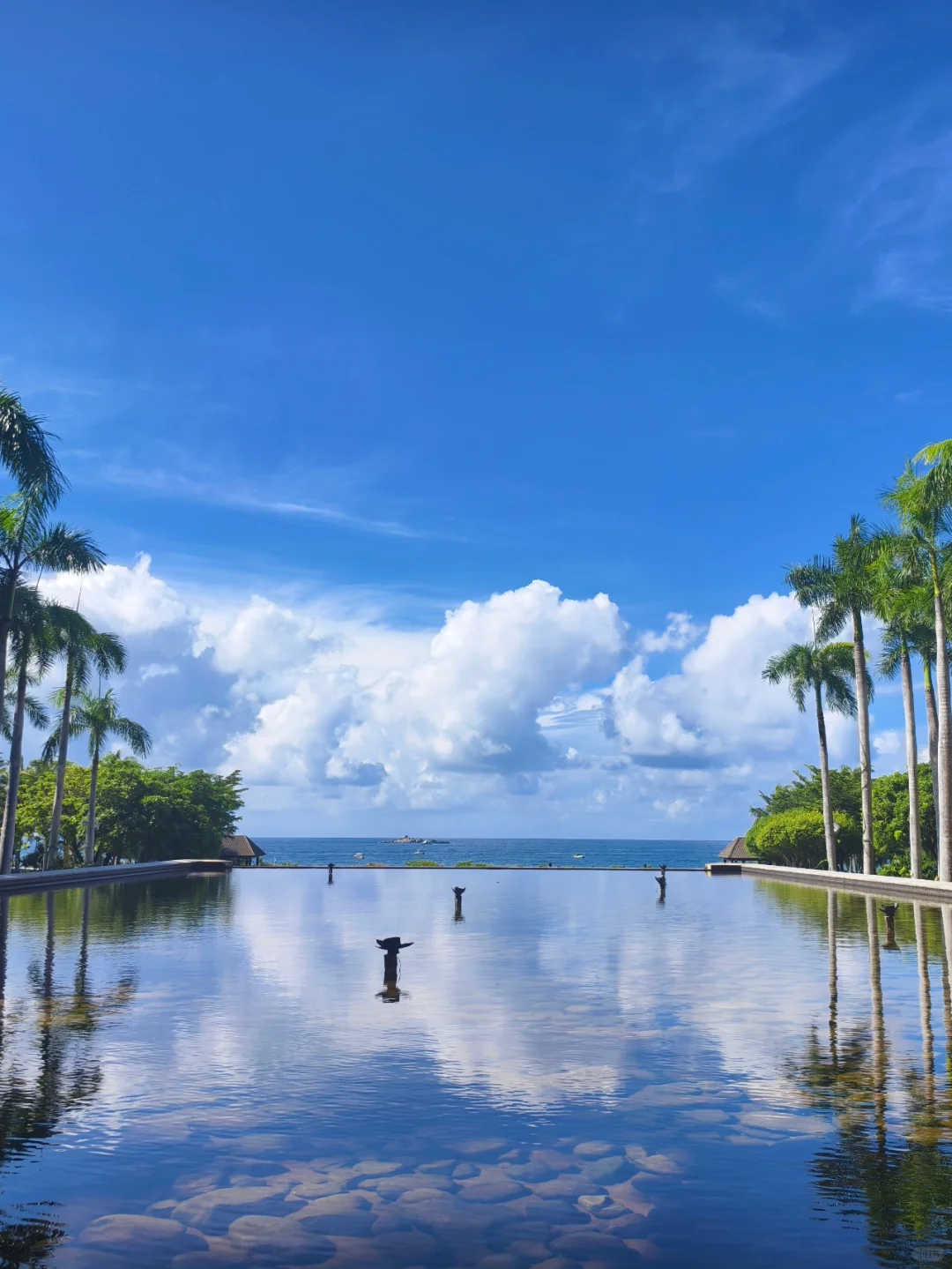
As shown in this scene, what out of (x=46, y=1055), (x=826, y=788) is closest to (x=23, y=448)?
(x=46, y=1055)

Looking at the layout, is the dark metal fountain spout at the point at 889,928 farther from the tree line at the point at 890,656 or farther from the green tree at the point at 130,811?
the green tree at the point at 130,811

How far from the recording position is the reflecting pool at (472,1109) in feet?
22.5

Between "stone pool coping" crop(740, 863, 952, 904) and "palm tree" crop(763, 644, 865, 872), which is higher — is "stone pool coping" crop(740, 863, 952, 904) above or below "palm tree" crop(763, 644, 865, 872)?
below

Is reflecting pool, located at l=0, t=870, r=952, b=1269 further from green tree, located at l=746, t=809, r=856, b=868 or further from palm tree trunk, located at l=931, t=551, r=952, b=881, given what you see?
green tree, located at l=746, t=809, r=856, b=868

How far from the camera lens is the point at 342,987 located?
54.3ft

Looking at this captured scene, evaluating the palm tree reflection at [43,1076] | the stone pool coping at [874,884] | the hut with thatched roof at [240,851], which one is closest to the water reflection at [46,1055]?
the palm tree reflection at [43,1076]

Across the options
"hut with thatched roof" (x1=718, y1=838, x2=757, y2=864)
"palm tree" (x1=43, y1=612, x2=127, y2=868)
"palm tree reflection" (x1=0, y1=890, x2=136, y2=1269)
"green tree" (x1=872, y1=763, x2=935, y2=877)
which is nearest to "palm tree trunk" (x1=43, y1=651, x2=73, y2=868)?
"palm tree" (x1=43, y1=612, x2=127, y2=868)

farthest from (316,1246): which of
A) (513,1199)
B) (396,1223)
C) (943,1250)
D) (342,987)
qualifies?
(342,987)

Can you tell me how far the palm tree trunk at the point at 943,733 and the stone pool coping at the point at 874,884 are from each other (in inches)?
48.4

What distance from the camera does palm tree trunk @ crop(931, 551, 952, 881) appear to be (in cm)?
3638

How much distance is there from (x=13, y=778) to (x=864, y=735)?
34354 millimetres

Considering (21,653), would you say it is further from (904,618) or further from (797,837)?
(797,837)

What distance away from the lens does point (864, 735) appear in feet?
151

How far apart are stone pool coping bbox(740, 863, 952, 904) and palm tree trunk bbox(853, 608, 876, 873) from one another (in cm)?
133
